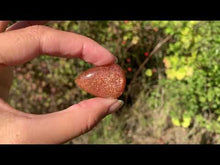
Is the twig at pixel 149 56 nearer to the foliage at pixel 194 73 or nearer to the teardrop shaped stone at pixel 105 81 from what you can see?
the foliage at pixel 194 73

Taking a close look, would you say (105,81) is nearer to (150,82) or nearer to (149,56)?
(149,56)

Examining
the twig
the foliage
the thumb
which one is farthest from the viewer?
the twig

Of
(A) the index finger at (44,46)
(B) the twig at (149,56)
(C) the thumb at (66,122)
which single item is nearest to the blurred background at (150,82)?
(B) the twig at (149,56)

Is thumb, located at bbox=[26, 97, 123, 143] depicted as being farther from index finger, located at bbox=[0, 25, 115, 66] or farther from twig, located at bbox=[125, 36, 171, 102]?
twig, located at bbox=[125, 36, 171, 102]

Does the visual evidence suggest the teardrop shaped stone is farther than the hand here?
Yes

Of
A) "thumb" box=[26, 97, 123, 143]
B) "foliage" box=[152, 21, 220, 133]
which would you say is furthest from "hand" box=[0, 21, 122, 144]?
"foliage" box=[152, 21, 220, 133]

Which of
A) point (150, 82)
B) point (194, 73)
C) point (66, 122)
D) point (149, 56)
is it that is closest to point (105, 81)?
point (66, 122)

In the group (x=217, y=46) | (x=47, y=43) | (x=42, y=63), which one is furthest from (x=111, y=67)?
(x=42, y=63)

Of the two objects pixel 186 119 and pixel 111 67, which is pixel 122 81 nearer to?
pixel 111 67
